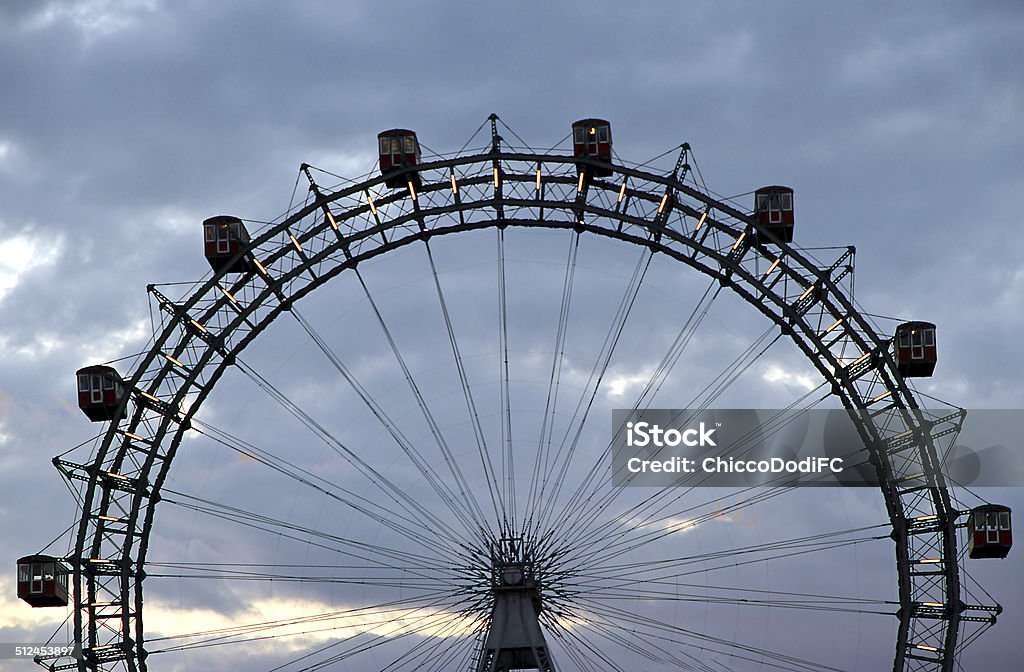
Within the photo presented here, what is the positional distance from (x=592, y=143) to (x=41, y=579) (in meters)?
20.1

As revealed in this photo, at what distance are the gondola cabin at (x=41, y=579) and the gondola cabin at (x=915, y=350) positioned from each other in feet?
82.3

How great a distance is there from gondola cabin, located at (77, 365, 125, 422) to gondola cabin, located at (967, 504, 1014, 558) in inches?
992

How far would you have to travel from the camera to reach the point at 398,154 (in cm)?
4425

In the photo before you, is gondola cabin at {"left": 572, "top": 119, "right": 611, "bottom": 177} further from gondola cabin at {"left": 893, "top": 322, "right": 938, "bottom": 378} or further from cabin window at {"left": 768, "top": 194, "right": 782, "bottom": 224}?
gondola cabin at {"left": 893, "top": 322, "right": 938, "bottom": 378}

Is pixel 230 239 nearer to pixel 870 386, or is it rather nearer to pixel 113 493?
pixel 113 493

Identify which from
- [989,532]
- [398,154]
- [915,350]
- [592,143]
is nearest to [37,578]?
[398,154]

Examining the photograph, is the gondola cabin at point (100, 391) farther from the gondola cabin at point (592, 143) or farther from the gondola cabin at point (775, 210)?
the gondola cabin at point (775, 210)

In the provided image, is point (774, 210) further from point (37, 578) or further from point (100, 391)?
point (37, 578)

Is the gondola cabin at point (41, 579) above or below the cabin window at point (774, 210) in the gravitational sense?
below

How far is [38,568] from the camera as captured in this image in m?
43.3

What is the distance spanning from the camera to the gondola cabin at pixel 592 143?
44094 millimetres

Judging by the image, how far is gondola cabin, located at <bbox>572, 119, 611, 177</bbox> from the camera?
1736 inches

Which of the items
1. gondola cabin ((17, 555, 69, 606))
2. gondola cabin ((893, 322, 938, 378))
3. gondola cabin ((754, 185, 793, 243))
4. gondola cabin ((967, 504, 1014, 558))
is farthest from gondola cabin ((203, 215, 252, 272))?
gondola cabin ((967, 504, 1014, 558))

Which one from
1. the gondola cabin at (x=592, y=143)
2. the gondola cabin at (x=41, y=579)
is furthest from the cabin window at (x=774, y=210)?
the gondola cabin at (x=41, y=579)
